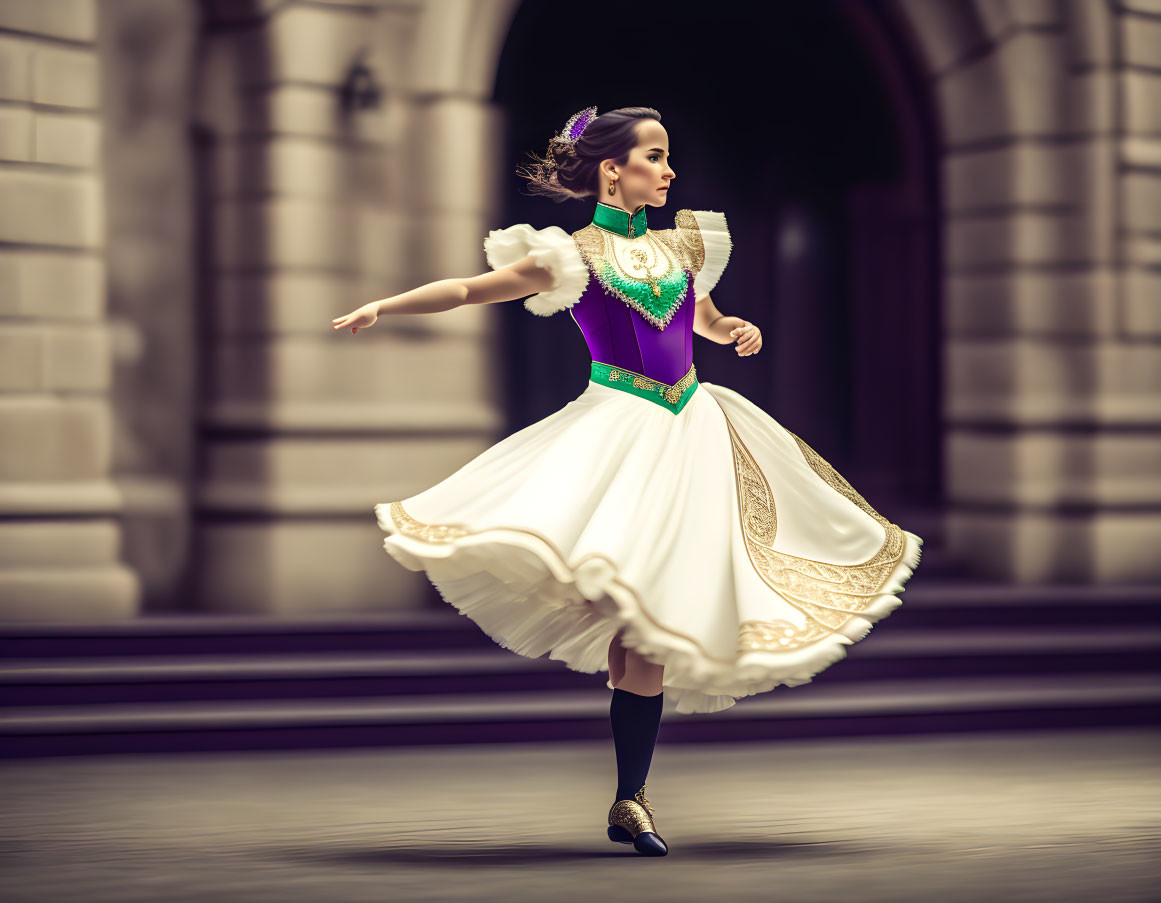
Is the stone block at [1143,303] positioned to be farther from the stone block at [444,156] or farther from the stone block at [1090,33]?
the stone block at [444,156]

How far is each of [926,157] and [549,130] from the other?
2474 millimetres

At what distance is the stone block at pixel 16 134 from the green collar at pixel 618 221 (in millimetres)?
4236

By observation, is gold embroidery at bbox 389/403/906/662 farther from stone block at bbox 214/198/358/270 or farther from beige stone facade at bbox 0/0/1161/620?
stone block at bbox 214/198/358/270

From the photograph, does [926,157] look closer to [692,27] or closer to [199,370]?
[692,27]

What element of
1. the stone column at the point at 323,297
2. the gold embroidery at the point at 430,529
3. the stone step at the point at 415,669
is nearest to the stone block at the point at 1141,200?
the stone step at the point at 415,669

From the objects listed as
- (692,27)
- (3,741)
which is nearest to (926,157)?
(692,27)

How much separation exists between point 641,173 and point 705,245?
35 cm

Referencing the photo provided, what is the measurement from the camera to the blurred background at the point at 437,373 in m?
7.69

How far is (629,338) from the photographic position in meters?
5.45

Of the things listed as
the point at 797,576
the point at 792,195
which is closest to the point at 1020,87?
the point at 792,195

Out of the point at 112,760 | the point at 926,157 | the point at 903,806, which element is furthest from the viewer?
the point at 926,157

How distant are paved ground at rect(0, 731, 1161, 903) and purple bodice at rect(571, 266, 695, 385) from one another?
1497mm

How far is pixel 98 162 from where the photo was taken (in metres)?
8.92

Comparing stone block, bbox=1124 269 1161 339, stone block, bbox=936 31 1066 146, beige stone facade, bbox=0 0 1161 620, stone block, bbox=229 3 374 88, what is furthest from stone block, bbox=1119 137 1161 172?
stone block, bbox=229 3 374 88
